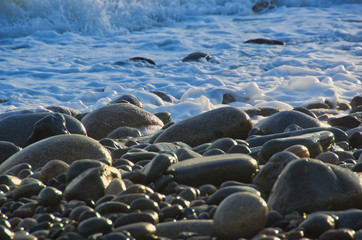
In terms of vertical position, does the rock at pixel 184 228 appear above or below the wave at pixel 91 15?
above

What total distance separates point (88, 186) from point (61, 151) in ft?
3.42

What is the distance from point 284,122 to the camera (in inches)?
154

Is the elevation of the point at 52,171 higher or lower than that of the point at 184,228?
lower

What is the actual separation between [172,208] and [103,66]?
8.06 metres

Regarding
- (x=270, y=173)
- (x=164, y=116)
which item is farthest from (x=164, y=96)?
(x=270, y=173)

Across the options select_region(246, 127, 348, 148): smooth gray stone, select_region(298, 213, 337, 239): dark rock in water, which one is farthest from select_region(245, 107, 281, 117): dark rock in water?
select_region(298, 213, 337, 239): dark rock in water

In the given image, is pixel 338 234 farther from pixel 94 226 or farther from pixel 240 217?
pixel 94 226

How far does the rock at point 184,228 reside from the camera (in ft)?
5.35

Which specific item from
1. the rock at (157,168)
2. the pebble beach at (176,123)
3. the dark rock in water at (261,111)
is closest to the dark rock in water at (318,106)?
the pebble beach at (176,123)

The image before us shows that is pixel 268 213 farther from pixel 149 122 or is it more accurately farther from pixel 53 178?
pixel 149 122

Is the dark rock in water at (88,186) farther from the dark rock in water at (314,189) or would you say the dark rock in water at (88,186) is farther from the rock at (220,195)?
the dark rock in water at (314,189)

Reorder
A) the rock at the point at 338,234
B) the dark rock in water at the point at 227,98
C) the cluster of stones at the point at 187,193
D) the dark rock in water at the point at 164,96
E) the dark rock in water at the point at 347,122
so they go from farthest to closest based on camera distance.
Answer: the dark rock in water at the point at 164,96 → the dark rock in water at the point at 227,98 → the dark rock in water at the point at 347,122 → the cluster of stones at the point at 187,193 → the rock at the point at 338,234

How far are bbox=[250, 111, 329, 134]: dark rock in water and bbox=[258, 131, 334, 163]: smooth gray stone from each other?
0.95m

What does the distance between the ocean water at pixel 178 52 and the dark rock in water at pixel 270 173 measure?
381cm
